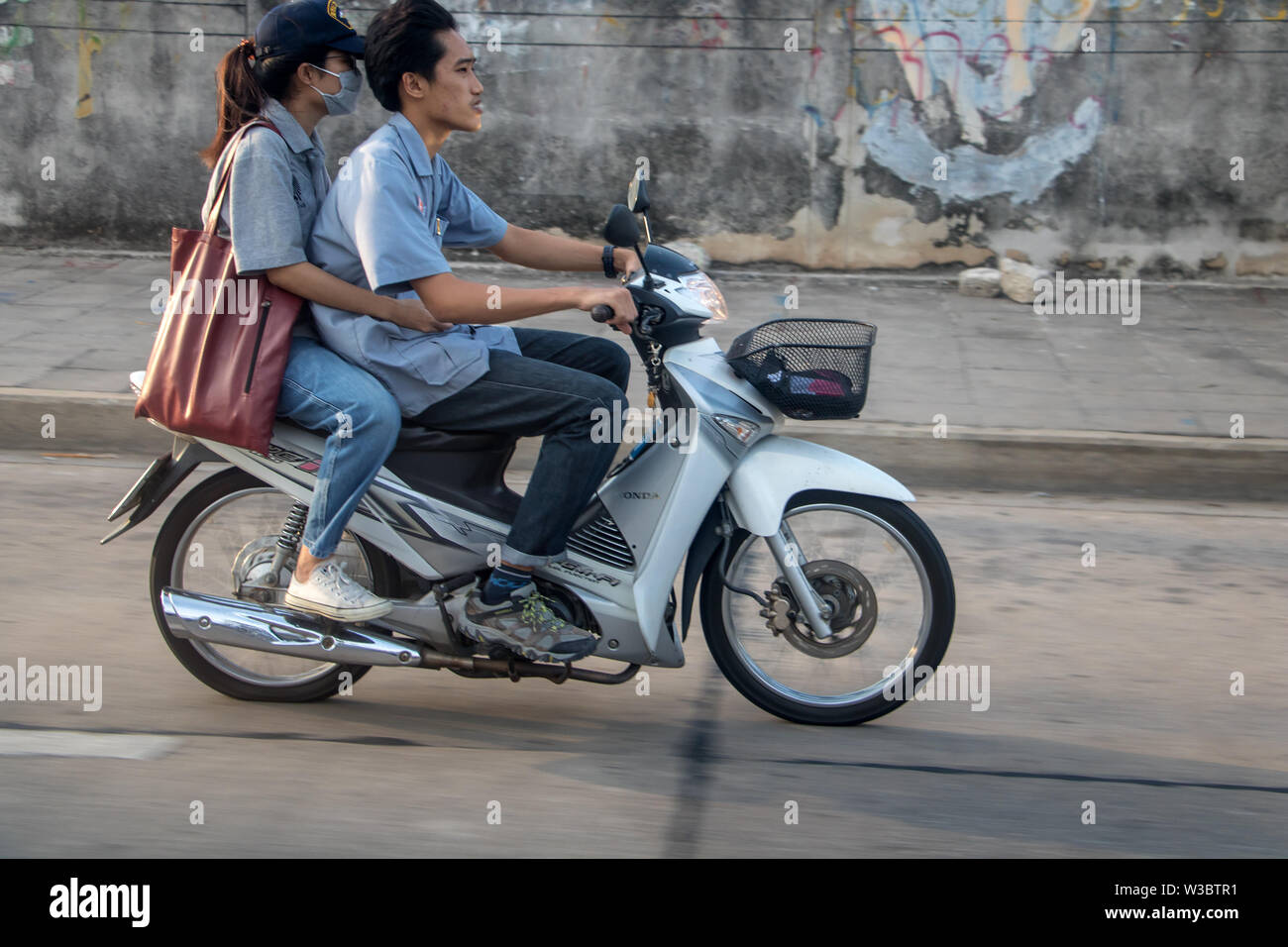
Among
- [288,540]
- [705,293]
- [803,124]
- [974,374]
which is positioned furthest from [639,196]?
[803,124]

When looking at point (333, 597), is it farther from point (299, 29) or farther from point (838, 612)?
point (299, 29)

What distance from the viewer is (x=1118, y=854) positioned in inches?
128

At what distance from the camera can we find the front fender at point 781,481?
12.2ft

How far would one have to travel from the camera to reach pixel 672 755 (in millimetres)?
3754

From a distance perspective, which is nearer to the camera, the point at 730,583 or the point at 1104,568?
the point at 730,583

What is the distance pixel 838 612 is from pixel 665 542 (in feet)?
1.69

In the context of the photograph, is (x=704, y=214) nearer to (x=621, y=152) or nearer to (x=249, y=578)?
(x=621, y=152)

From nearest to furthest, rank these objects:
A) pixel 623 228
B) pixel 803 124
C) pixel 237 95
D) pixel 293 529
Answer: pixel 623 228 → pixel 237 95 → pixel 293 529 → pixel 803 124

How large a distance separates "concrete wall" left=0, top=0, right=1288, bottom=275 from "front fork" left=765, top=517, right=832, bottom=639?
5.98m

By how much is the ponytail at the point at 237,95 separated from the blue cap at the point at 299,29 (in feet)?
0.19

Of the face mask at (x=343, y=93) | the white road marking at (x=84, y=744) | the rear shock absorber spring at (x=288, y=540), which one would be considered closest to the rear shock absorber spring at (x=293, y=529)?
the rear shock absorber spring at (x=288, y=540)

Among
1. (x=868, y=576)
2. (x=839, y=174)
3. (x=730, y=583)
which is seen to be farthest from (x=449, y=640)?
(x=839, y=174)

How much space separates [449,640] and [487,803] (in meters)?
0.52

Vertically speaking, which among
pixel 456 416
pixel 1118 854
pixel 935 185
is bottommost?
pixel 1118 854
